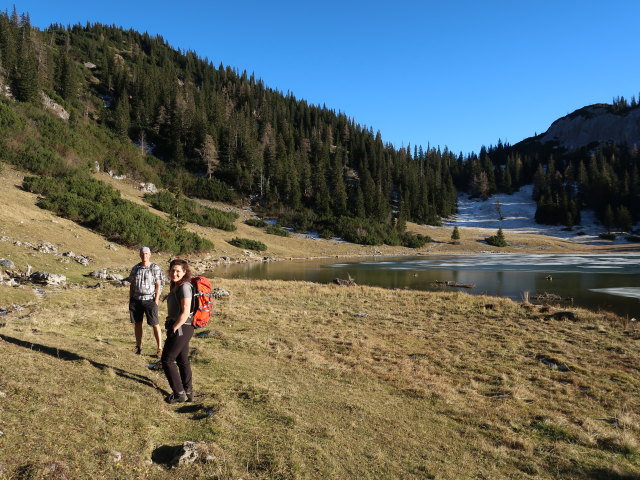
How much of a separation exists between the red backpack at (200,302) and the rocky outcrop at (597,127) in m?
200

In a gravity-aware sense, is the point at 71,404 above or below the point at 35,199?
below

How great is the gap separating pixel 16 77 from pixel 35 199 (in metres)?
43.6

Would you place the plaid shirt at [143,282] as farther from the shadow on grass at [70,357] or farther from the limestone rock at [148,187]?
the limestone rock at [148,187]

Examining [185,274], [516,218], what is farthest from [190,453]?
[516,218]

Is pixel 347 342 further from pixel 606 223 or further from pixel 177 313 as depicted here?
pixel 606 223

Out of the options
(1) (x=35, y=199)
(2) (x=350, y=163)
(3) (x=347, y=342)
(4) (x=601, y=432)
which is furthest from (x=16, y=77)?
(2) (x=350, y=163)

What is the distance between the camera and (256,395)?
655 centimetres

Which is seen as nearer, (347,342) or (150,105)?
(347,342)

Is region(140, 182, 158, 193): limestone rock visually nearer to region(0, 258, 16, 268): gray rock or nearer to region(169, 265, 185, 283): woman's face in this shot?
region(0, 258, 16, 268): gray rock

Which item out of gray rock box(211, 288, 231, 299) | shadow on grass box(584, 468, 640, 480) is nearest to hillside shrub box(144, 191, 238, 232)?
gray rock box(211, 288, 231, 299)

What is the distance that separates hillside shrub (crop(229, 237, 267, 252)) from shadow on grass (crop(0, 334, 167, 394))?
49623 millimetres

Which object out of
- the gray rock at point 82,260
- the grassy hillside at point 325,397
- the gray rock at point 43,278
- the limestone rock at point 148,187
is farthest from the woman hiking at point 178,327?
the limestone rock at point 148,187

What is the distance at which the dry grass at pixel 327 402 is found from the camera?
4281mm

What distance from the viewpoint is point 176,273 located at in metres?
5.78
